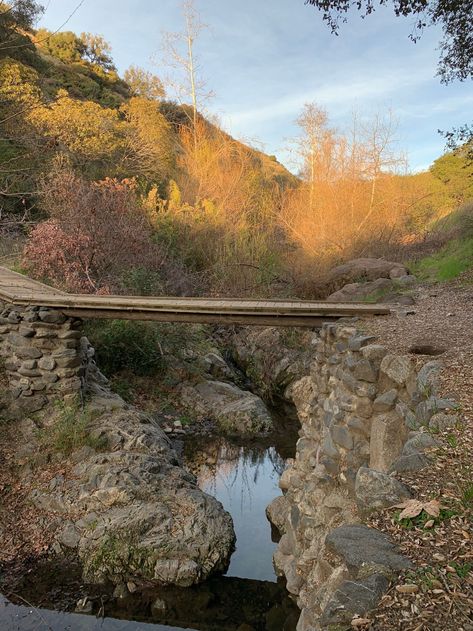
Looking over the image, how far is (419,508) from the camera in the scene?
2.16 meters

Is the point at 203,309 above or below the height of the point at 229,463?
above

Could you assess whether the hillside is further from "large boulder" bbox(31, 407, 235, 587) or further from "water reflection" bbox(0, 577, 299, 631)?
"water reflection" bbox(0, 577, 299, 631)

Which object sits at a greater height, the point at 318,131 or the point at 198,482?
the point at 318,131

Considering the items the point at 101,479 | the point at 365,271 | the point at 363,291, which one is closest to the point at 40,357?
the point at 101,479

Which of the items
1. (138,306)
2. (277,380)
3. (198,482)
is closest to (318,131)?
(277,380)

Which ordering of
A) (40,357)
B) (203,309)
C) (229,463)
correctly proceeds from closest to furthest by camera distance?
(203,309) < (40,357) < (229,463)

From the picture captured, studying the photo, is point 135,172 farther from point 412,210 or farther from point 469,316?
point 469,316

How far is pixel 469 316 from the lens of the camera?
543 centimetres

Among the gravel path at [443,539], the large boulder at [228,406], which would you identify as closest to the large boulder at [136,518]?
the large boulder at [228,406]

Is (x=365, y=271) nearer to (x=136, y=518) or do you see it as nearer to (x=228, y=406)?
(x=228, y=406)

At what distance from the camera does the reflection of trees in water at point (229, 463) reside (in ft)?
24.5

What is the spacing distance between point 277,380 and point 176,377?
90.4 inches

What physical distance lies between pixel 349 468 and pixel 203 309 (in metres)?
3.08

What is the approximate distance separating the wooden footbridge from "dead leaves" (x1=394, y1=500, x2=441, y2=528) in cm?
407
